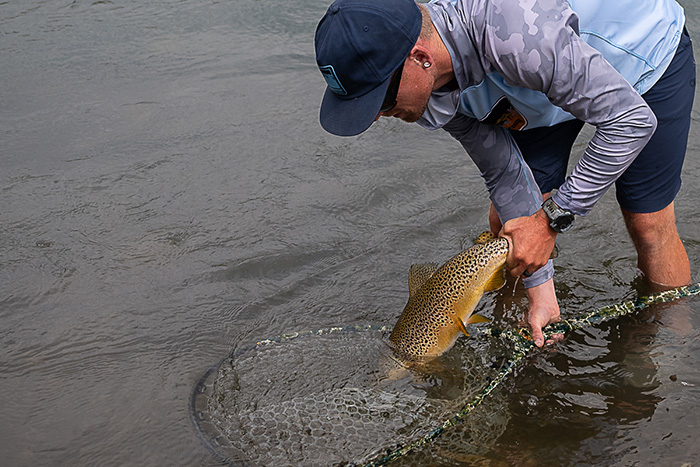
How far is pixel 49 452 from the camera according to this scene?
10.1 feet

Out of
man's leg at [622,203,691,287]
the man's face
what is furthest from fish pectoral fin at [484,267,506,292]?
the man's face

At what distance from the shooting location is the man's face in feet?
8.05

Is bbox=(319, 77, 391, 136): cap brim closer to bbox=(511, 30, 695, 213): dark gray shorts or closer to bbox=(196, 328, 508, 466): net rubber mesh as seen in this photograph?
bbox=(511, 30, 695, 213): dark gray shorts

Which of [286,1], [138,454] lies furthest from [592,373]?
[286,1]

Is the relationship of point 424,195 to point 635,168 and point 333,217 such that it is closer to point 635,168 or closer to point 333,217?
point 333,217

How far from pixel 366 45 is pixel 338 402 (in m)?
1.75

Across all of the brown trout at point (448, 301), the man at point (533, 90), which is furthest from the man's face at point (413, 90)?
the brown trout at point (448, 301)

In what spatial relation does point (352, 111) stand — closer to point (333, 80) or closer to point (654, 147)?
point (333, 80)

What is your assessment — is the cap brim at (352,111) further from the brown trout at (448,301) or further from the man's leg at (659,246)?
the man's leg at (659,246)

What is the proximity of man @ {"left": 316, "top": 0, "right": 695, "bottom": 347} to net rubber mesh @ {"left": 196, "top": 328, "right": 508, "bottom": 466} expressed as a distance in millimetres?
516

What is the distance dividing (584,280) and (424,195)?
146 centimetres

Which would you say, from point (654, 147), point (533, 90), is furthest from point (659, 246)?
point (533, 90)

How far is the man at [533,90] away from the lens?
2367 millimetres

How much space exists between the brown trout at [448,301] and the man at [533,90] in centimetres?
18
